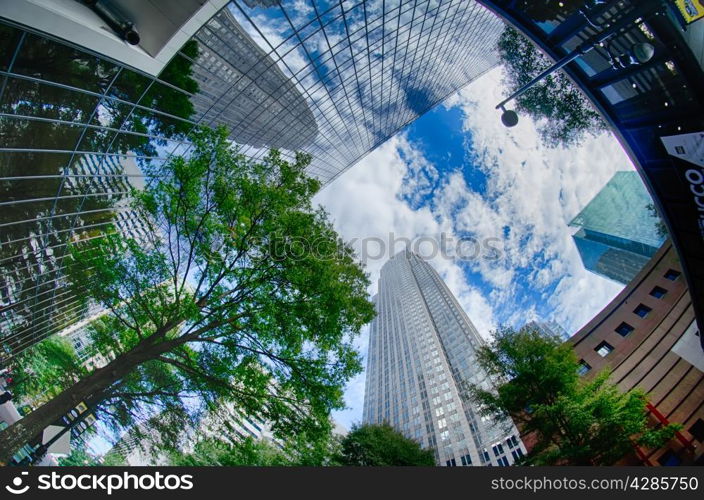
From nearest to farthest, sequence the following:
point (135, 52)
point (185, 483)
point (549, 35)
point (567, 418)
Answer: point (185, 483) < point (135, 52) < point (549, 35) < point (567, 418)

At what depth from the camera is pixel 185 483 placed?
5.17m

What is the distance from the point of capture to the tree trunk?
21.3 ft

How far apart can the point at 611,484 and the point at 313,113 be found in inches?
1028

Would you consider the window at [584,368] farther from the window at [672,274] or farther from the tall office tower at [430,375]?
the tall office tower at [430,375]

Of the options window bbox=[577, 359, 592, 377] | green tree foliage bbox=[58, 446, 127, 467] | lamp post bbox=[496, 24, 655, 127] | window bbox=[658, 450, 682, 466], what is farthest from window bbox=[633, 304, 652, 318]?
green tree foliage bbox=[58, 446, 127, 467]

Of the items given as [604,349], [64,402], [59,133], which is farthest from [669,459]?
[59,133]

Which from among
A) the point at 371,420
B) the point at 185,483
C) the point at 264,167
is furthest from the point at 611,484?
the point at 371,420

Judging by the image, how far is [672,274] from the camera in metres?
18.2

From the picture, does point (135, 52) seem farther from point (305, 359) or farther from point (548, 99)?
point (548, 99)

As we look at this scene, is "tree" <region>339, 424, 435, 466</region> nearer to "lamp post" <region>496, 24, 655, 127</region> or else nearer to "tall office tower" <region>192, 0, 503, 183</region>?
"lamp post" <region>496, 24, 655, 127</region>

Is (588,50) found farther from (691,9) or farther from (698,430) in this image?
(698,430)

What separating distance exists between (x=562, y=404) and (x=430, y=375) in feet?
243

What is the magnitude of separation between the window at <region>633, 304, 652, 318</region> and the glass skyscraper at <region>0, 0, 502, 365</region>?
24.9 metres

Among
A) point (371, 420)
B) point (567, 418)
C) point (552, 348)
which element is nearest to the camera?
point (567, 418)
